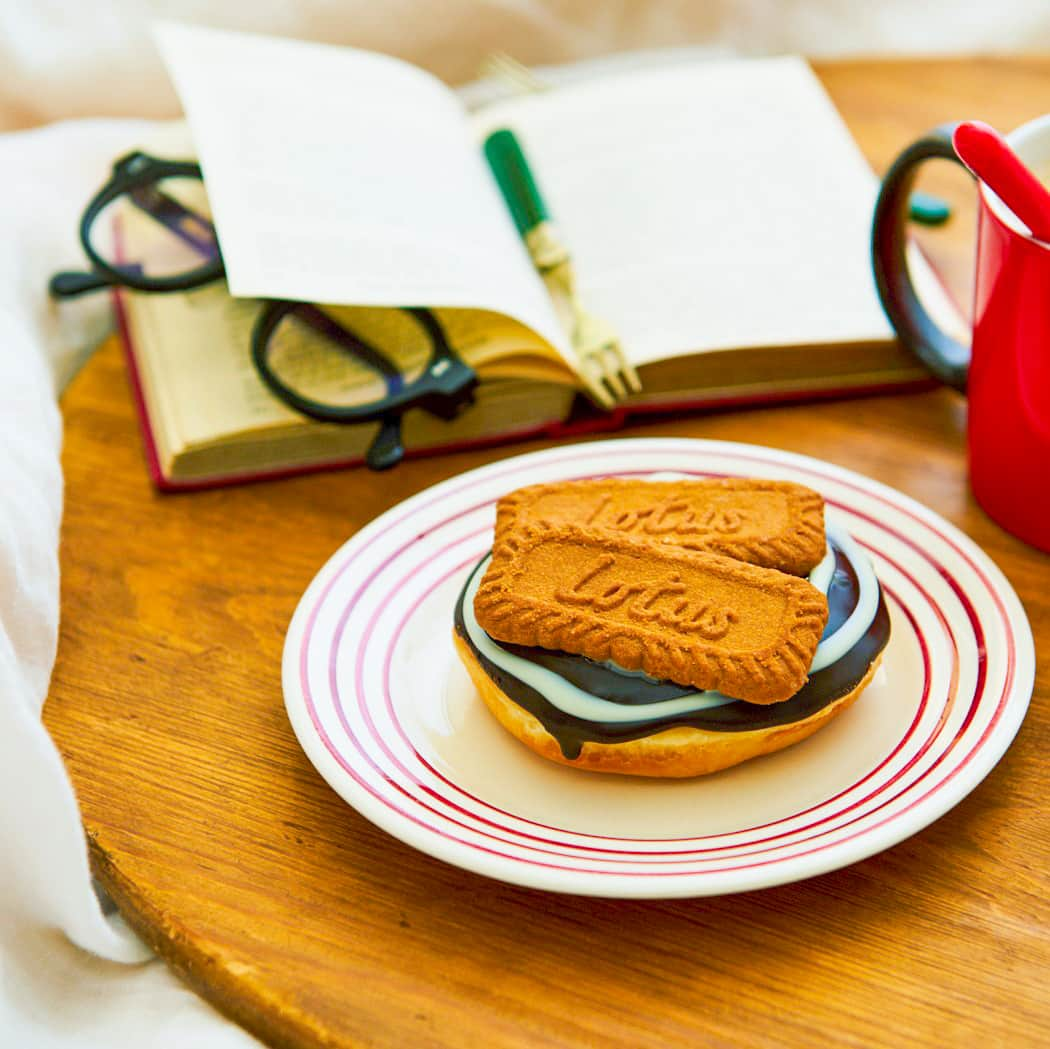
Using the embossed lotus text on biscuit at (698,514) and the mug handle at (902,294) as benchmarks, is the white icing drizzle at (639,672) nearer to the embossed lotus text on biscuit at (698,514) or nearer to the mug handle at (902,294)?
the embossed lotus text on biscuit at (698,514)

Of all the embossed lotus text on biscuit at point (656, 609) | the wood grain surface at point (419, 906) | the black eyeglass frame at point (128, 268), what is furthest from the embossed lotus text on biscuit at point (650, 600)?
the black eyeglass frame at point (128, 268)

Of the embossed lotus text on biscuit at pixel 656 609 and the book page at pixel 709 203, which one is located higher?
the embossed lotus text on biscuit at pixel 656 609

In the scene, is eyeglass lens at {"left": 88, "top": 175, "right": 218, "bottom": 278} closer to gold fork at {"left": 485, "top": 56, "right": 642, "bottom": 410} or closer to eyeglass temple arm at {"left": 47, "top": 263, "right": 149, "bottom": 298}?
eyeglass temple arm at {"left": 47, "top": 263, "right": 149, "bottom": 298}

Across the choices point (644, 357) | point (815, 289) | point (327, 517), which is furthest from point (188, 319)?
point (815, 289)

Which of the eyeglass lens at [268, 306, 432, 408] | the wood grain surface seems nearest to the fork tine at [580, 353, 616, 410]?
the eyeglass lens at [268, 306, 432, 408]

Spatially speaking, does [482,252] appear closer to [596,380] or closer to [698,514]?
[596,380]

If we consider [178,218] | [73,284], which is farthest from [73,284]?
[178,218]

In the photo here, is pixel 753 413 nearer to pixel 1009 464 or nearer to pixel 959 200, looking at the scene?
pixel 1009 464
